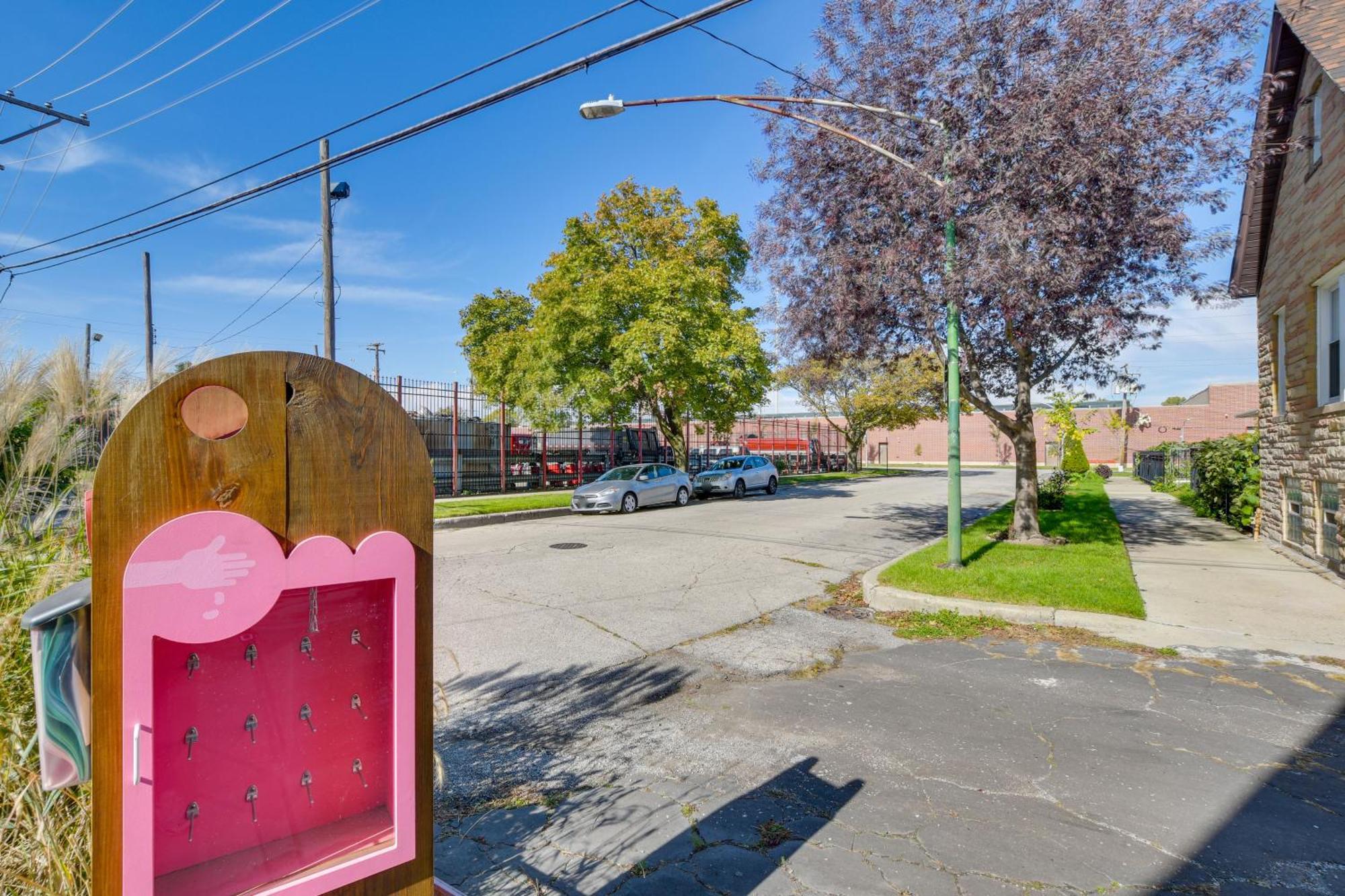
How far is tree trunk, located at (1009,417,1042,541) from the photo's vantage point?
1141 centimetres

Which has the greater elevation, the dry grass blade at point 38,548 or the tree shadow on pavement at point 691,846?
the dry grass blade at point 38,548

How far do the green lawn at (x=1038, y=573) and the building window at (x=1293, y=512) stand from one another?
2212 millimetres

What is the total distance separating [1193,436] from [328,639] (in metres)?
71.0

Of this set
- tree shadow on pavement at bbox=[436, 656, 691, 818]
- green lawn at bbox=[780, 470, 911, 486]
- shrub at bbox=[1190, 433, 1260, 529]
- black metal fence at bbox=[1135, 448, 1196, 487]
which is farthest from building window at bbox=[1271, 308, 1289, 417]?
green lawn at bbox=[780, 470, 911, 486]

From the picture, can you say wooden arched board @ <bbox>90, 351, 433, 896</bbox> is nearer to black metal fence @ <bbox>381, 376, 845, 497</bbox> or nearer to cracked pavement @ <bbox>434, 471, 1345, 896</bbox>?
cracked pavement @ <bbox>434, 471, 1345, 896</bbox>

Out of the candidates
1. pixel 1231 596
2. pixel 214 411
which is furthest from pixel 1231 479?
pixel 214 411

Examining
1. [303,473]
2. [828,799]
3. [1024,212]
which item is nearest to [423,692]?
[303,473]

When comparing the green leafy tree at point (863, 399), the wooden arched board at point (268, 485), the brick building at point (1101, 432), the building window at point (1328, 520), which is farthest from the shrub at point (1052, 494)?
the brick building at point (1101, 432)

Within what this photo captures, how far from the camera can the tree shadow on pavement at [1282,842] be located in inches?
113

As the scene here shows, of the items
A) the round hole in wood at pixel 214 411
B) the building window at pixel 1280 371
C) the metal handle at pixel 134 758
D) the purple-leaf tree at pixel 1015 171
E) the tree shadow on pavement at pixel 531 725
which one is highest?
the purple-leaf tree at pixel 1015 171

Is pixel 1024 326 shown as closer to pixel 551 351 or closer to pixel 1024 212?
pixel 1024 212

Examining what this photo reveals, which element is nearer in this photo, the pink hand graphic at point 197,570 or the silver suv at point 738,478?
the pink hand graphic at point 197,570

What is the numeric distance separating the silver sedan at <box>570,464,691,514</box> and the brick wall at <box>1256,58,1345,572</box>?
1334cm

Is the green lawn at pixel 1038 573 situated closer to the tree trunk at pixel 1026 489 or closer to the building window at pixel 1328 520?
the tree trunk at pixel 1026 489
